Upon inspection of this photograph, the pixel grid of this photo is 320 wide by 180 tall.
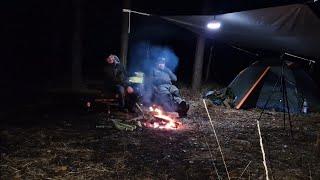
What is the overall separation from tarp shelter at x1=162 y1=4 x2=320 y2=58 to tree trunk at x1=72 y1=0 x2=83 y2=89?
612cm

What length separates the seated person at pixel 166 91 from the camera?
10781 mm

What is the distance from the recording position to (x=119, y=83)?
435 inches

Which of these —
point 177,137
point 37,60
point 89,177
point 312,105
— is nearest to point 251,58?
point 312,105

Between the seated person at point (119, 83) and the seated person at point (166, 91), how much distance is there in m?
0.83

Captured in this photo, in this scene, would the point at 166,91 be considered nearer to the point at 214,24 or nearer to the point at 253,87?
the point at 214,24

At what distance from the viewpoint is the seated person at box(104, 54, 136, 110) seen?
10852mm

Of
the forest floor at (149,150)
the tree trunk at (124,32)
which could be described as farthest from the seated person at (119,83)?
the tree trunk at (124,32)

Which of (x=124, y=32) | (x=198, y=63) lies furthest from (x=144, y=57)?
(x=124, y=32)

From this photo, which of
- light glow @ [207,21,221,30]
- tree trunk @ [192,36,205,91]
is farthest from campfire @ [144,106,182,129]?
tree trunk @ [192,36,205,91]

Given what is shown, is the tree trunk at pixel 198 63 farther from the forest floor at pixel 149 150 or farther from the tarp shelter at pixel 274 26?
the tarp shelter at pixel 274 26

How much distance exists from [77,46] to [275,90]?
754 cm

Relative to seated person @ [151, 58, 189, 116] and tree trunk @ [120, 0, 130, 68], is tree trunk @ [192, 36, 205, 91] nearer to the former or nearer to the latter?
tree trunk @ [120, 0, 130, 68]

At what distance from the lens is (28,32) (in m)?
22.0

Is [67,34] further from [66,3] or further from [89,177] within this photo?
[89,177]
